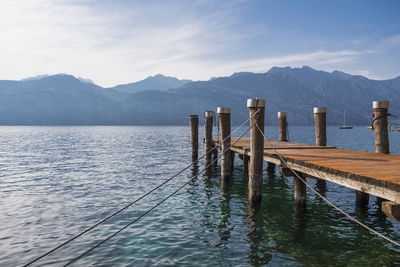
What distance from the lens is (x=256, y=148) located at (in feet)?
30.9

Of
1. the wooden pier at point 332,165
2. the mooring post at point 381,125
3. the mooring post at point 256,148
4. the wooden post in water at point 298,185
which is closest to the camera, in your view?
the wooden pier at point 332,165

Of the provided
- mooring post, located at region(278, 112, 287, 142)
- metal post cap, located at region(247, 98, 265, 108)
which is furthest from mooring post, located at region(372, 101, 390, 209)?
mooring post, located at region(278, 112, 287, 142)

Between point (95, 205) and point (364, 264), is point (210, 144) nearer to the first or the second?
point (95, 205)

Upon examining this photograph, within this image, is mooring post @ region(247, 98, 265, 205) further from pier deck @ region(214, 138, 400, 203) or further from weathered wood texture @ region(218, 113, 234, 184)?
weathered wood texture @ region(218, 113, 234, 184)

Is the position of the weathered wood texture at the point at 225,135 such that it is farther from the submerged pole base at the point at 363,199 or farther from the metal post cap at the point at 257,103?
the submerged pole base at the point at 363,199

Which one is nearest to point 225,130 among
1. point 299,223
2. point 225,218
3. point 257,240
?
point 225,218

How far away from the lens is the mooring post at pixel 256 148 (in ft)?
30.8

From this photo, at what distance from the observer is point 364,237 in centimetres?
834

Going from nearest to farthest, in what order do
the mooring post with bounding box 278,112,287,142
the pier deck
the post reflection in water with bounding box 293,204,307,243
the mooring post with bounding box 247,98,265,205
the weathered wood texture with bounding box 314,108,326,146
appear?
1. the pier deck
2. the post reflection in water with bounding box 293,204,307,243
3. the mooring post with bounding box 247,98,265,205
4. the weathered wood texture with bounding box 314,108,326,146
5. the mooring post with bounding box 278,112,287,142

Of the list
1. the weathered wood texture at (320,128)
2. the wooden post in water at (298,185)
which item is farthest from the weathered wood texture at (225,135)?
the wooden post in water at (298,185)

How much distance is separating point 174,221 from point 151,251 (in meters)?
2.32

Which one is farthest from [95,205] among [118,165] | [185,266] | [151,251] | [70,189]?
[118,165]

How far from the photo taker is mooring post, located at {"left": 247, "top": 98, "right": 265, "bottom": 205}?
939 cm

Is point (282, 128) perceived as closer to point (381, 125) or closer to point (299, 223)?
point (381, 125)
